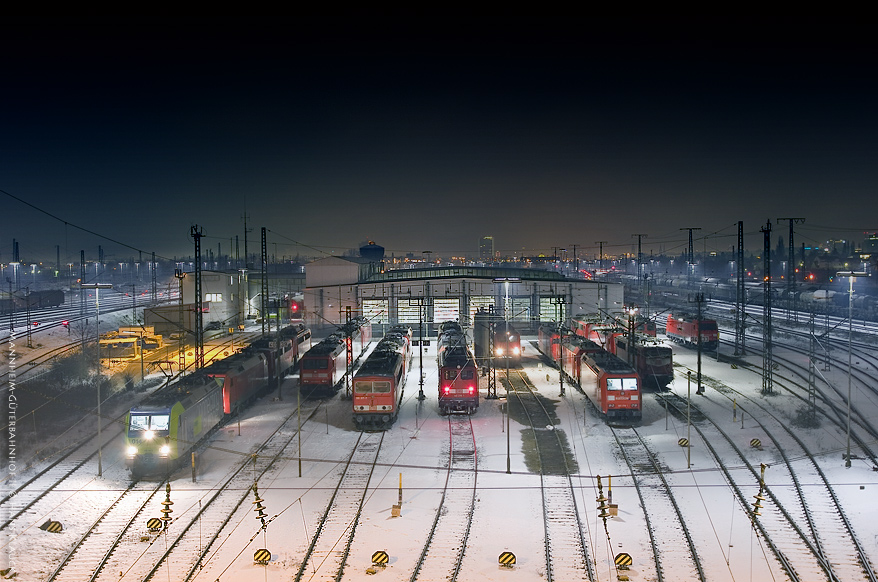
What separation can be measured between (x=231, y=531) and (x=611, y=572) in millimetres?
10090

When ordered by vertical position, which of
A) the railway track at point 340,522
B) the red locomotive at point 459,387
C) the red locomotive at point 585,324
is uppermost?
the red locomotive at point 585,324

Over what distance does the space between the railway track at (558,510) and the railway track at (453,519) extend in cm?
225

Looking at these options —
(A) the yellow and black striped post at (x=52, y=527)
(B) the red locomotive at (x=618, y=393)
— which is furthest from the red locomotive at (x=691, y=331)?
(A) the yellow and black striped post at (x=52, y=527)

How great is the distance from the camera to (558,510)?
18.1 metres

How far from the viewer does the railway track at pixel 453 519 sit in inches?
580

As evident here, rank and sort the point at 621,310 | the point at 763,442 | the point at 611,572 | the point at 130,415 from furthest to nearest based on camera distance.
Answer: the point at 621,310 → the point at 763,442 → the point at 130,415 → the point at 611,572

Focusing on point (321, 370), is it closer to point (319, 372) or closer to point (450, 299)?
point (319, 372)

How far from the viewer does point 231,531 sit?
1667 cm

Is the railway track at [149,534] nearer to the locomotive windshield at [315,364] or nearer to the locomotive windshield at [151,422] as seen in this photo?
the locomotive windshield at [151,422]

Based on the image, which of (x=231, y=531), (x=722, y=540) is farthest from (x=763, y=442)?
(x=231, y=531)

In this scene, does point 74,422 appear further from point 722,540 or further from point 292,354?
point 722,540

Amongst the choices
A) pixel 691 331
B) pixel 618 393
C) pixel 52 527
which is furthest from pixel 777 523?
pixel 691 331

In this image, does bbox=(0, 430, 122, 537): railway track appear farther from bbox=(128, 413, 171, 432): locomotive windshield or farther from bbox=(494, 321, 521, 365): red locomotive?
bbox=(494, 321, 521, 365): red locomotive

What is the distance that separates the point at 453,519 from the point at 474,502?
1397mm
